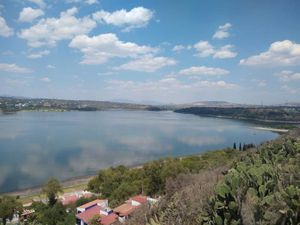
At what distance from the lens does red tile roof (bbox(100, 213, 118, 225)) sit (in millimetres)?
21333

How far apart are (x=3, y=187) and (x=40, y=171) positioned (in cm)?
751

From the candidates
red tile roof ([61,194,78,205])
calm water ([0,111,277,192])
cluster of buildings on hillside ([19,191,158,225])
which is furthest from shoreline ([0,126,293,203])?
cluster of buildings on hillside ([19,191,158,225])

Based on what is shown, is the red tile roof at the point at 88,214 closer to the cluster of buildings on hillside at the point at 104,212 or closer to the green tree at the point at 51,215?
the cluster of buildings on hillside at the point at 104,212

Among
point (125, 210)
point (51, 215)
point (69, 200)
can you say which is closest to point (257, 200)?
point (125, 210)

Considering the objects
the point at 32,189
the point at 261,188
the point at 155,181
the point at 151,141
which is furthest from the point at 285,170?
the point at 151,141

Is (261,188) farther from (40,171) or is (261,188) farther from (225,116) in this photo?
(225,116)

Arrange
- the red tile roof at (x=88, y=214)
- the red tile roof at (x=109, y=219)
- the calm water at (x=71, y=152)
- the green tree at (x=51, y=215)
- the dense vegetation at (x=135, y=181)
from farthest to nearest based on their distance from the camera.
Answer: the calm water at (x=71, y=152), the dense vegetation at (x=135, y=181), the red tile roof at (x=88, y=214), the green tree at (x=51, y=215), the red tile roof at (x=109, y=219)

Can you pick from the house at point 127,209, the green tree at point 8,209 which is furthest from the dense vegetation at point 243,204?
the green tree at point 8,209

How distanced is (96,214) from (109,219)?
3.50 feet

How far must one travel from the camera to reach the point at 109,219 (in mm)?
21906

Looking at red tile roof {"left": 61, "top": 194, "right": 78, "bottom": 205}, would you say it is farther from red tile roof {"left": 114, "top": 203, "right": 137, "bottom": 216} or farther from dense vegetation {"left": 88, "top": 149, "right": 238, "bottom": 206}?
red tile roof {"left": 114, "top": 203, "right": 137, "bottom": 216}

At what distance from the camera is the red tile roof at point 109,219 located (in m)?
21.3

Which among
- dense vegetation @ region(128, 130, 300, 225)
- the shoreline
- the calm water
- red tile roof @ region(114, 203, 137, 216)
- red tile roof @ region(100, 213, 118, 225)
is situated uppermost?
dense vegetation @ region(128, 130, 300, 225)

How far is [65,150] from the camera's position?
59219 millimetres
